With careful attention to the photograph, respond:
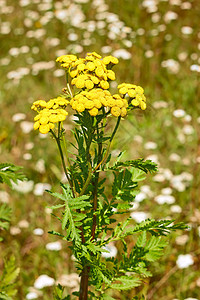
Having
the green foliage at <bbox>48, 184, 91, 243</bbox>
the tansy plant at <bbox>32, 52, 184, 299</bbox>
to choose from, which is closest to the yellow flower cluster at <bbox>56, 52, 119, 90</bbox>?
the tansy plant at <bbox>32, 52, 184, 299</bbox>

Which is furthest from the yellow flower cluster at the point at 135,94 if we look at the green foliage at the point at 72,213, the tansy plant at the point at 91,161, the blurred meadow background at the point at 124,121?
the green foliage at the point at 72,213

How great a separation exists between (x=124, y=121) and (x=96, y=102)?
2930mm

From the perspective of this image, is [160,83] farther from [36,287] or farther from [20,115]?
[36,287]

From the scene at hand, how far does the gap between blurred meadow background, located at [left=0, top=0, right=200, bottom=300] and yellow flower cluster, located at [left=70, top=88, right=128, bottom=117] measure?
198mm

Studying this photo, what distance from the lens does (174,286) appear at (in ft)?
8.48

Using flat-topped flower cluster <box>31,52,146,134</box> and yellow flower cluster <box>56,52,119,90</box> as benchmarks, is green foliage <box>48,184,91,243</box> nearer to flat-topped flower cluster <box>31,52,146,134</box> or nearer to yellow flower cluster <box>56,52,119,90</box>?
flat-topped flower cluster <box>31,52,146,134</box>

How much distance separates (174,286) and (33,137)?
89.7 inches

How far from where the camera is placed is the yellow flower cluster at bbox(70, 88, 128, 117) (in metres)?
1.20

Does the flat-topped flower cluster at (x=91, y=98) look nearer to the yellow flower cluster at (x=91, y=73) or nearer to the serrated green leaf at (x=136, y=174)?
the yellow flower cluster at (x=91, y=73)

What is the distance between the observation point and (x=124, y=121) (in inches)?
162

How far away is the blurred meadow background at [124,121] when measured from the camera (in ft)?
8.83

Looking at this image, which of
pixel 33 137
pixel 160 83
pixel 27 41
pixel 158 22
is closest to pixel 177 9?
pixel 158 22

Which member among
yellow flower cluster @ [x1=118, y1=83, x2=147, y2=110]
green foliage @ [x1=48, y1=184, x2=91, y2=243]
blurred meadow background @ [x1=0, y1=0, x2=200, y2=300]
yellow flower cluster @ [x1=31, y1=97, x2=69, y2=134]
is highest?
blurred meadow background @ [x1=0, y1=0, x2=200, y2=300]

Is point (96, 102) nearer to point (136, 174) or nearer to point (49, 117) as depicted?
point (49, 117)
